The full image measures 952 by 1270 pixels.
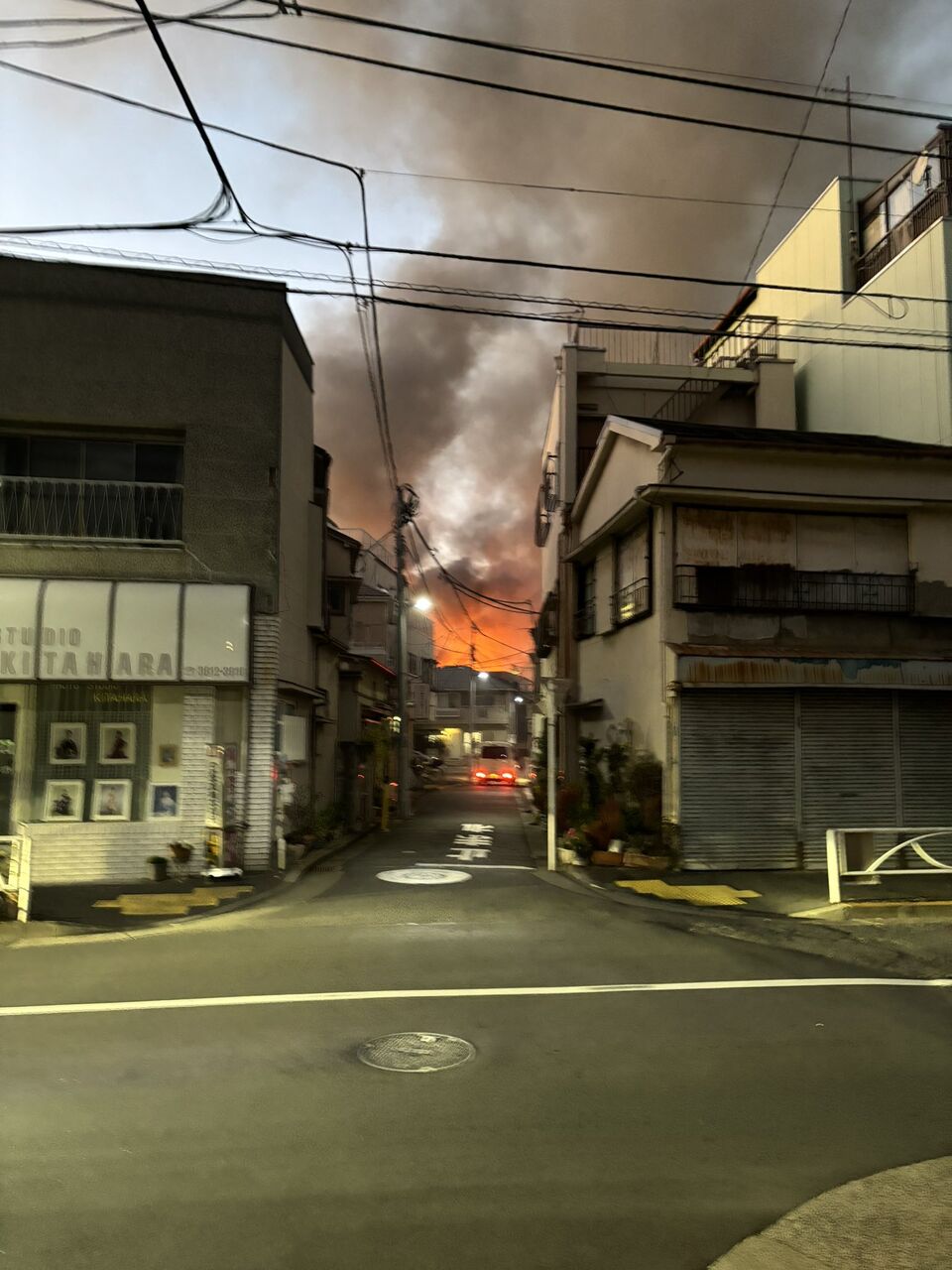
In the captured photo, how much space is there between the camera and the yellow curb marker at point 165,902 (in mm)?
11438

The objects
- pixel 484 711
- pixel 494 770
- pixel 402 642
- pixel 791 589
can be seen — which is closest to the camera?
pixel 791 589

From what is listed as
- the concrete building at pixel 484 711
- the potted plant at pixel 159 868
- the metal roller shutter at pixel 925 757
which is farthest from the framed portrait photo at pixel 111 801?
the concrete building at pixel 484 711

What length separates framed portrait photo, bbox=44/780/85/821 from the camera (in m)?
14.0

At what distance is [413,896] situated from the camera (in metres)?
12.4

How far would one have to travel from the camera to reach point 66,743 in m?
14.1

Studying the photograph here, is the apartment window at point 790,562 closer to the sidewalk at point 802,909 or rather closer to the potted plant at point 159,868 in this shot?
the sidewalk at point 802,909

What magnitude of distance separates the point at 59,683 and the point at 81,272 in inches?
269

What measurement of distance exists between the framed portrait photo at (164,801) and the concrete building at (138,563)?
0.02 metres

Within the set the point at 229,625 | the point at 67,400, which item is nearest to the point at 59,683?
the point at 229,625

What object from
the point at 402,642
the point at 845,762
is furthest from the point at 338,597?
the point at 845,762

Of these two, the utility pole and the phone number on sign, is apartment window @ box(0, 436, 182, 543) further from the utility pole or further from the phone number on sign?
the utility pole

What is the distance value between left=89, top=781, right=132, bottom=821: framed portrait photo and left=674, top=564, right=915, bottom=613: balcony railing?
985 cm

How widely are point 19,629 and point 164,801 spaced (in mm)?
3484

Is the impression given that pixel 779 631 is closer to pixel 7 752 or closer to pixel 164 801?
pixel 164 801
